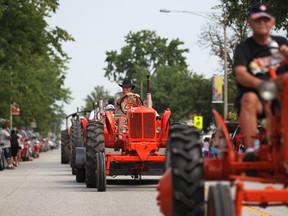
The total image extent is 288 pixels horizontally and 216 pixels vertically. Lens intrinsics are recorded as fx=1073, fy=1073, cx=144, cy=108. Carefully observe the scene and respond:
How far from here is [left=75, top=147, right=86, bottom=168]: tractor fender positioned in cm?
2573

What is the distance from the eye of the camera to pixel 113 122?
24188mm

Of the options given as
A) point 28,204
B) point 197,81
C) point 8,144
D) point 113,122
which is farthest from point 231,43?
point 28,204

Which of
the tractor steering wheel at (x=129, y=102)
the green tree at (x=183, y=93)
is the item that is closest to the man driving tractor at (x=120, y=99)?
the tractor steering wheel at (x=129, y=102)

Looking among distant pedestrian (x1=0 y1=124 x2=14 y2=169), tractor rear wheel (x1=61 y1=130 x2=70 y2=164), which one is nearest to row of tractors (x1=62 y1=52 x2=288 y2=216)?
distant pedestrian (x1=0 y1=124 x2=14 y2=169)

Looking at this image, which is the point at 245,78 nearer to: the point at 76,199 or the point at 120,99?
the point at 76,199

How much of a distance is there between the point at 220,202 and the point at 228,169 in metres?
0.94

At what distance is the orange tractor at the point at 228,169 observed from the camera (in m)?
8.92

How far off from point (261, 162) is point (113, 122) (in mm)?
14644

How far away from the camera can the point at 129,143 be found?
23.9 metres

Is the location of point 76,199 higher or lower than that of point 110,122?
lower

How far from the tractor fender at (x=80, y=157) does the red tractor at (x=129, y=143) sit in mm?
→ 1229

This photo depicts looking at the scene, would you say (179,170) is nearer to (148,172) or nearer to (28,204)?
(28,204)

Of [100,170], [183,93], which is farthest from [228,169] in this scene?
[183,93]

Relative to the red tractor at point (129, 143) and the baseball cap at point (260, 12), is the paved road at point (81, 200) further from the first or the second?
the baseball cap at point (260, 12)
